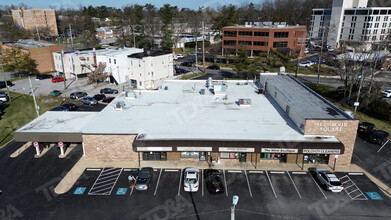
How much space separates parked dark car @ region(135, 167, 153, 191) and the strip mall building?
2127mm

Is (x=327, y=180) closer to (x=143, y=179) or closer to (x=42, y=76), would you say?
(x=143, y=179)

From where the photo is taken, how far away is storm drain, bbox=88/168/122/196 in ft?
78.0

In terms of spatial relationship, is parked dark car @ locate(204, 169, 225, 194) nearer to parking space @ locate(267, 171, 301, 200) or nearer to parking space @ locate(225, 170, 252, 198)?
parking space @ locate(225, 170, 252, 198)

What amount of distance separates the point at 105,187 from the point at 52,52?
63.8 m

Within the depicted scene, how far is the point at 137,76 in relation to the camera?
5831 cm

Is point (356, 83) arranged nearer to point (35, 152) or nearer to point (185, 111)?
point (185, 111)

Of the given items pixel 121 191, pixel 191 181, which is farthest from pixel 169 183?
pixel 121 191

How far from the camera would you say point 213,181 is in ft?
79.3

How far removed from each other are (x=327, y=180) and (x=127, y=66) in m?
50.4

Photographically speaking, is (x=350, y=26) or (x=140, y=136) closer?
(x=140, y=136)

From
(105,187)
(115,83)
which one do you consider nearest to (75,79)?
(115,83)

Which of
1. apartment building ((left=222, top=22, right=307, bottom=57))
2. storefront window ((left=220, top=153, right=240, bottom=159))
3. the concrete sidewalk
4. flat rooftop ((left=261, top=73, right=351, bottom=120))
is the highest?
apartment building ((left=222, top=22, right=307, bottom=57))

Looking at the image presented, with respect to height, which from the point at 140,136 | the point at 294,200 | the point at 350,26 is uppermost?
the point at 350,26

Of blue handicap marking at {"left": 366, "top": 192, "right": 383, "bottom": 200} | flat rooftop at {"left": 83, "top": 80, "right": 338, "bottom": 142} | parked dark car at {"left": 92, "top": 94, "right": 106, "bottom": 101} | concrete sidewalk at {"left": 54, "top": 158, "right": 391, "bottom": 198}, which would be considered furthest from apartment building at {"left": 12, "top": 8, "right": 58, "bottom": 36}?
blue handicap marking at {"left": 366, "top": 192, "right": 383, "bottom": 200}
